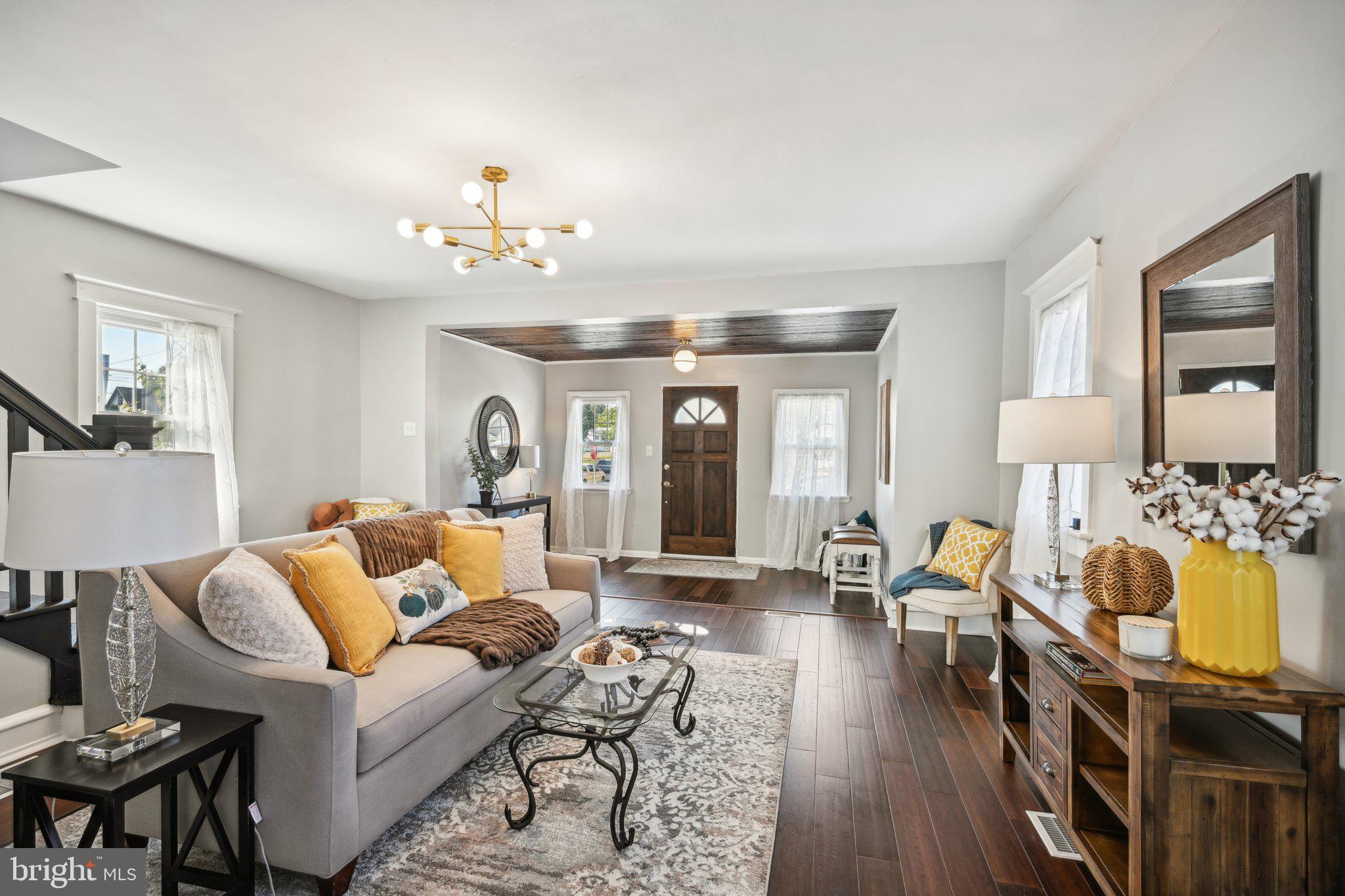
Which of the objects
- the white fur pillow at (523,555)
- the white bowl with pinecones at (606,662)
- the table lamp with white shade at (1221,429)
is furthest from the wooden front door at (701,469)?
the table lamp with white shade at (1221,429)

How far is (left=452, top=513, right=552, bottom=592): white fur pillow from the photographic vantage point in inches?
134

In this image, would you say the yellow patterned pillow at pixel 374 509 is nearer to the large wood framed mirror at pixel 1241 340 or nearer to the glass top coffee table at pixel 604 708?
the glass top coffee table at pixel 604 708

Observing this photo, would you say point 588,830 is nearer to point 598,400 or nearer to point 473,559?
point 473,559

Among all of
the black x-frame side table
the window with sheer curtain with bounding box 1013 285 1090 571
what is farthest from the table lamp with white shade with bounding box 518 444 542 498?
the black x-frame side table

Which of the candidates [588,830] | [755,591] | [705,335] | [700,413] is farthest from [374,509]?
[588,830]

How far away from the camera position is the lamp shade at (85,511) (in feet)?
4.59

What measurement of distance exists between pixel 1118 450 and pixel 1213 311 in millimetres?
771

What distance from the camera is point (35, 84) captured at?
221 cm

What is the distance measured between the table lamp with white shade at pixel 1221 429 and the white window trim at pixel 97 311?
16.8 feet

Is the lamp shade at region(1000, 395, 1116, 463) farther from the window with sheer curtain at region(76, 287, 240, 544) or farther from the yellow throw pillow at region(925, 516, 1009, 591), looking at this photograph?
the window with sheer curtain at region(76, 287, 240, 544)

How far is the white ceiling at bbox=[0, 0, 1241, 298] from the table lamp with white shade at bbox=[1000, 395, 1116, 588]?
44.4 inches

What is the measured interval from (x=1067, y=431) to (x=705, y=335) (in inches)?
152

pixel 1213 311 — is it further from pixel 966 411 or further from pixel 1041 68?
pixel 966 411

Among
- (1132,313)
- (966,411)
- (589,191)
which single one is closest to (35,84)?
(589,191)
